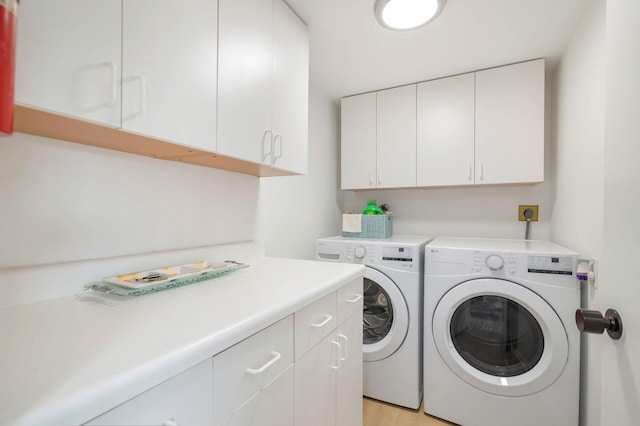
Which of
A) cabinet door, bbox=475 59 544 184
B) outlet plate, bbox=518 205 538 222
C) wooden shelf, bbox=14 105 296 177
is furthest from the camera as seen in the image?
outlet plate, bbox=518 205 538 222

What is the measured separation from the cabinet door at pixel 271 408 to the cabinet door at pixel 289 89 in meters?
0.84

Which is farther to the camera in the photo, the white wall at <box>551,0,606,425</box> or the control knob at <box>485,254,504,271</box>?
the control knob at <box>485,254,504,271</box>

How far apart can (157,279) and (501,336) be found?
5.85ft

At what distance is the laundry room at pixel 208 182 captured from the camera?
20.9 inches

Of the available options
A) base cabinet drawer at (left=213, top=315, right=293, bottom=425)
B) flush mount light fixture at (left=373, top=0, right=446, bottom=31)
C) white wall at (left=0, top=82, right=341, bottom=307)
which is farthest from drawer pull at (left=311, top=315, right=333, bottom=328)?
flush mount light fixture at (left=373, top=0, right=446, bottom=31)

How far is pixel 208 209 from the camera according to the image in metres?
1.28

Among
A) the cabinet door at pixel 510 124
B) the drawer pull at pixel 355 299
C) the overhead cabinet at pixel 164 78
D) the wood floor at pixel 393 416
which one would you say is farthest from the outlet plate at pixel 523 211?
the overhead cabinet at pixel 164 78

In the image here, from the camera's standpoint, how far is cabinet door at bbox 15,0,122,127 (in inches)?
21.5

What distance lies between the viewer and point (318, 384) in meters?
0.94

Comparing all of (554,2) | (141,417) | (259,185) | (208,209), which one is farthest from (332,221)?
(141,417)

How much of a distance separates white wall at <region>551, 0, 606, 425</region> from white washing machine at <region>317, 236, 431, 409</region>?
794 millimetres

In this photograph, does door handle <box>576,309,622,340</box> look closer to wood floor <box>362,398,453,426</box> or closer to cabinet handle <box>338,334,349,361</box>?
cabinet handle <box>338,334,349,361</box>

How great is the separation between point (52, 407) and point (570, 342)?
1.92m

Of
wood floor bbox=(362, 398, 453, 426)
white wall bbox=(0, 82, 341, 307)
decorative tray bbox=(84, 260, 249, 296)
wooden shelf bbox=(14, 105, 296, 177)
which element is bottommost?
wood floor bbox=(362, 398, 453, 426)
